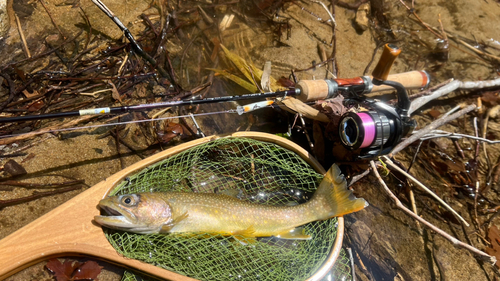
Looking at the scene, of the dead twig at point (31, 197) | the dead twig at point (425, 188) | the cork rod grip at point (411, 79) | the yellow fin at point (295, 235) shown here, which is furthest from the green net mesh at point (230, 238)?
the cork rod grip at point (411, 79)

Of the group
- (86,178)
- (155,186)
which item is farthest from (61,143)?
(155,186)

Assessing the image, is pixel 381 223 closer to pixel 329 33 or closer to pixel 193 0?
pixel 329 33

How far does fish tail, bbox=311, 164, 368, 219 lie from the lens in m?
2.83

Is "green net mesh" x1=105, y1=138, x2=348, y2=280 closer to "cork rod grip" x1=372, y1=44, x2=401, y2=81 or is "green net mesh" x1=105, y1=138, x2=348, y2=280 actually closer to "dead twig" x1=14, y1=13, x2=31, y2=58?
"cork rod grip" x1=372, y1=44, x2=401, y2=81

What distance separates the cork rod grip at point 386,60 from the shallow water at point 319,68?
1619 mm

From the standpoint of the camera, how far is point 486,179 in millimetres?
3928

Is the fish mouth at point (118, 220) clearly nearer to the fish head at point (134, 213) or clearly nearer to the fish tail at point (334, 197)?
the fish head at point (134, 213)

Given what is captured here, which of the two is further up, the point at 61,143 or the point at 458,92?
the point at 61,143

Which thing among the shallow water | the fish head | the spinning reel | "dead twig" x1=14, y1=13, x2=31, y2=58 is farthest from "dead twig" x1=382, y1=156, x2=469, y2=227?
"dead twig" x1=14, y1=13, x2=31, y2=58

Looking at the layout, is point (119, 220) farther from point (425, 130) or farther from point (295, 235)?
point (425, 130)

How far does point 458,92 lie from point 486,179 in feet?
4.70

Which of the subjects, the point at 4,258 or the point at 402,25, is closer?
the point at 4,258

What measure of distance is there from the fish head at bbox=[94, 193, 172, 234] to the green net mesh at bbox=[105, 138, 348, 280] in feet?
0.49

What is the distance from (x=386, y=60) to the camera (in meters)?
2.43
